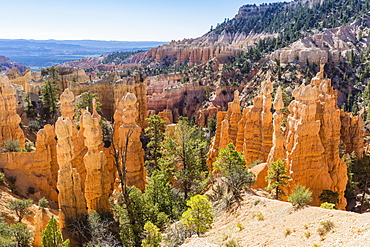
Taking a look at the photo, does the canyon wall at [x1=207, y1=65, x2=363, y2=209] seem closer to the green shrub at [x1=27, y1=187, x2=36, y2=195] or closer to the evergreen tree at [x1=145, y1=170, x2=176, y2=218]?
the evergreen tree at [x1=145, y1=170, x2=176, y2=218]

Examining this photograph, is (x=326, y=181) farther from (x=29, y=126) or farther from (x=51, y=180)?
(x=29, y=126)

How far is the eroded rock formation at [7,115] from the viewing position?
28.9 meters

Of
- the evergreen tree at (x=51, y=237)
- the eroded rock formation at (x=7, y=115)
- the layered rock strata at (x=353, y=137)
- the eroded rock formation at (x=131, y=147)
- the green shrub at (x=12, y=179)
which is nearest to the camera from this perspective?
the evergreen tree at (x=51, y=237)

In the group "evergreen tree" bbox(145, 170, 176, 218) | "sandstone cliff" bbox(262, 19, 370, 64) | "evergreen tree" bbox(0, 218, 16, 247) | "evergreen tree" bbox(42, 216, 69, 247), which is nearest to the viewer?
"evergreen tree" bbox(42, 216, 69, 247)

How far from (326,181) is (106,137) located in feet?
76.2

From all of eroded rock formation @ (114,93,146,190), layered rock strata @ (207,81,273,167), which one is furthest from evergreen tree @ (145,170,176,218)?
layered rock strata @ (207,81,273,167)

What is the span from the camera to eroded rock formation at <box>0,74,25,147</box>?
1137 inches

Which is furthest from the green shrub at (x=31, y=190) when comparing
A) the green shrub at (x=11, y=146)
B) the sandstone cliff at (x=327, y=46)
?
the sandstone cliff at (x=327, y=46)

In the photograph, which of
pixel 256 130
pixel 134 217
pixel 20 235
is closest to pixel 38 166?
pixel 20 235

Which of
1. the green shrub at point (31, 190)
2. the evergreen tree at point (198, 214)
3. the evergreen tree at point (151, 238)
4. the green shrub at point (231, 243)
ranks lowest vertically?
the green shrub at point (31, 190)

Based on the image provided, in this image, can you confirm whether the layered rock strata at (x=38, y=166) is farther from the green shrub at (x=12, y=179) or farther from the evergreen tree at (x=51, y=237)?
the evergreen tree at (x=51, y=237)

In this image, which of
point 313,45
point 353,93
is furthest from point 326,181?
point 313,45

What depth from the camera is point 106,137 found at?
35.2 m

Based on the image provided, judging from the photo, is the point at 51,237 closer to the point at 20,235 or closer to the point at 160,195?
the point at 20,235
